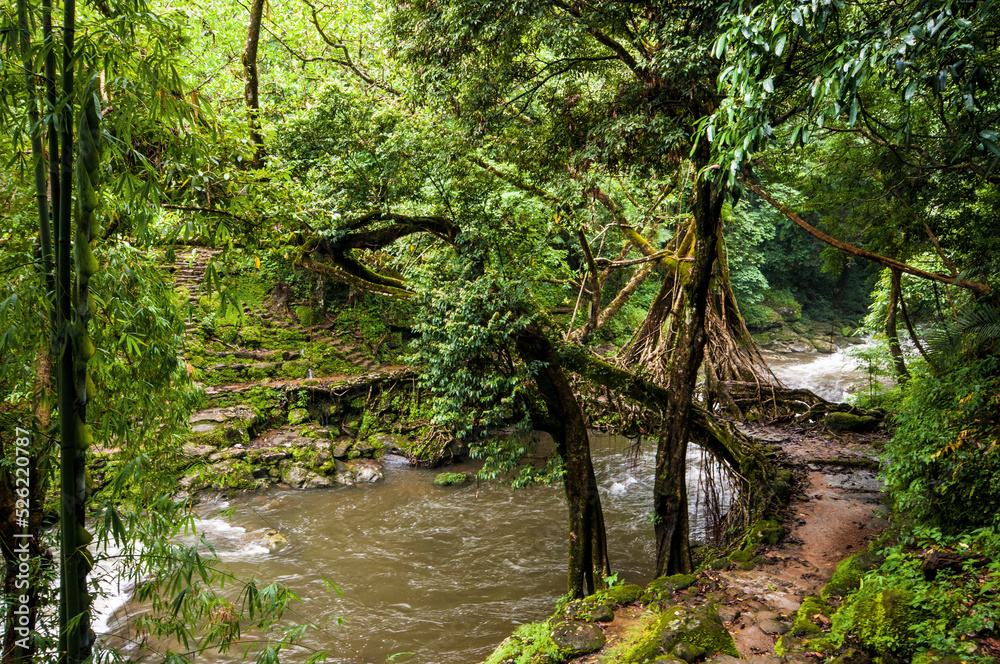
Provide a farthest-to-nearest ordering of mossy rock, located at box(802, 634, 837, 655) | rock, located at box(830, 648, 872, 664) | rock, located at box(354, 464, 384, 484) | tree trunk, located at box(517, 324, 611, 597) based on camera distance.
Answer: rock, located at box(354, 464, 384, 484) < tree trunk, located at box(517, 324, 611, 597) < mossy rock, located at box(802, 634, 837, 655) < rock, located at box(830, 648, 872, 664)

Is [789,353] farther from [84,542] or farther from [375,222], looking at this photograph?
[84,542]

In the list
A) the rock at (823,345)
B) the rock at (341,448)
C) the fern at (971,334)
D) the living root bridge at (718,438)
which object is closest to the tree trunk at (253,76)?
the living root bridge at (718,438)

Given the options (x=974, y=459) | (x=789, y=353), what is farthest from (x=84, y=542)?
(x=789, y=353)

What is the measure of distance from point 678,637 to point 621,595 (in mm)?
1022

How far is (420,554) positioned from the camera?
7.73 m

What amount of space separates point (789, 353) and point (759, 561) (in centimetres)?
1850

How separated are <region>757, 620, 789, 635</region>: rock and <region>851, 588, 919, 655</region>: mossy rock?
707 mm

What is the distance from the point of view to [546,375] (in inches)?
217

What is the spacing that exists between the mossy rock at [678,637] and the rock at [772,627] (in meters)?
0.43

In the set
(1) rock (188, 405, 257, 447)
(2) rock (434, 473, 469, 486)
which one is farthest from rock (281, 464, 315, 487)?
(2) rock (434, 473, 469, 486)

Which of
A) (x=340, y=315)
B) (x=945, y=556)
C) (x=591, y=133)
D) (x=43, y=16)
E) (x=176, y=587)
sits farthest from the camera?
(x=340, y=315)

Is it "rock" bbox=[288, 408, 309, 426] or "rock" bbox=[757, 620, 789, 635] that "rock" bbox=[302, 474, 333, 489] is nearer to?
"rock" bbox=[288, 408, 309, 426]

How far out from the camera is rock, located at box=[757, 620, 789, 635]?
169 inches

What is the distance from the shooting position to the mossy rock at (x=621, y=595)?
16.2 feet
